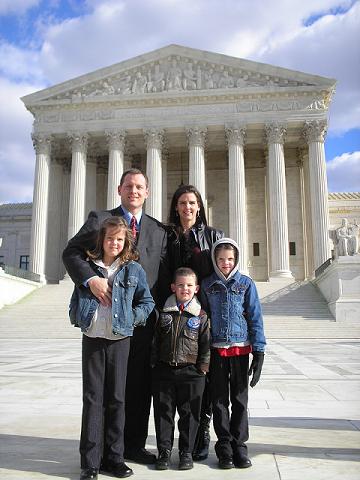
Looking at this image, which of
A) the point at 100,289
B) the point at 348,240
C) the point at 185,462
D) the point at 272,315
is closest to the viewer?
the point at 185,462

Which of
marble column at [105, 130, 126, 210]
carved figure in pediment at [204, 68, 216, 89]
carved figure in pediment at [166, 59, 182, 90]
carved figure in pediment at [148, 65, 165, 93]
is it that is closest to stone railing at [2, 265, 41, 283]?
marble column at [105, 130, 126, 210]

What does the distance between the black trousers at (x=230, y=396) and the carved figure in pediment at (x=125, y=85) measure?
38.8 m

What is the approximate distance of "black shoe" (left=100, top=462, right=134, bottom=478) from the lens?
3998 mm

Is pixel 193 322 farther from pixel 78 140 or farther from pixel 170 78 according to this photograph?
pixel 170 78

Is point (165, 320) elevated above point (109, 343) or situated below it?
above

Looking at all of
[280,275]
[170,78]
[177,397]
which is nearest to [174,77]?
[170,78]

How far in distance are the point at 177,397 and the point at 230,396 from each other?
0.53 metres

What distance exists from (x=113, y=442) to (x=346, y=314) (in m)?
23.5

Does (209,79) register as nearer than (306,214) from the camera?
Yes

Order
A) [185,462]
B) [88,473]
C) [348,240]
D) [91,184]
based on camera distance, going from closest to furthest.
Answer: [88,473] < [185,462] < [348,240] < [91,184]

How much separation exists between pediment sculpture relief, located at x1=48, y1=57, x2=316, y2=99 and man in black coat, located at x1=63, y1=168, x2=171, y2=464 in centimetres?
3678

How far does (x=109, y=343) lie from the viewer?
4.38 metres

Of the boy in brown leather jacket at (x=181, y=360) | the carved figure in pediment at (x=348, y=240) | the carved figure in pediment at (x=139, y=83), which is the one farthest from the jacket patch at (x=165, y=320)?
the carved figure in pediment at (x=139, y=83)

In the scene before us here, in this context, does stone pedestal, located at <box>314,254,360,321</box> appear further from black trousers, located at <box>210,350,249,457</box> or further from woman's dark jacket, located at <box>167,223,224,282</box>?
black trousers, located at <box>210,350,249,457</box>
